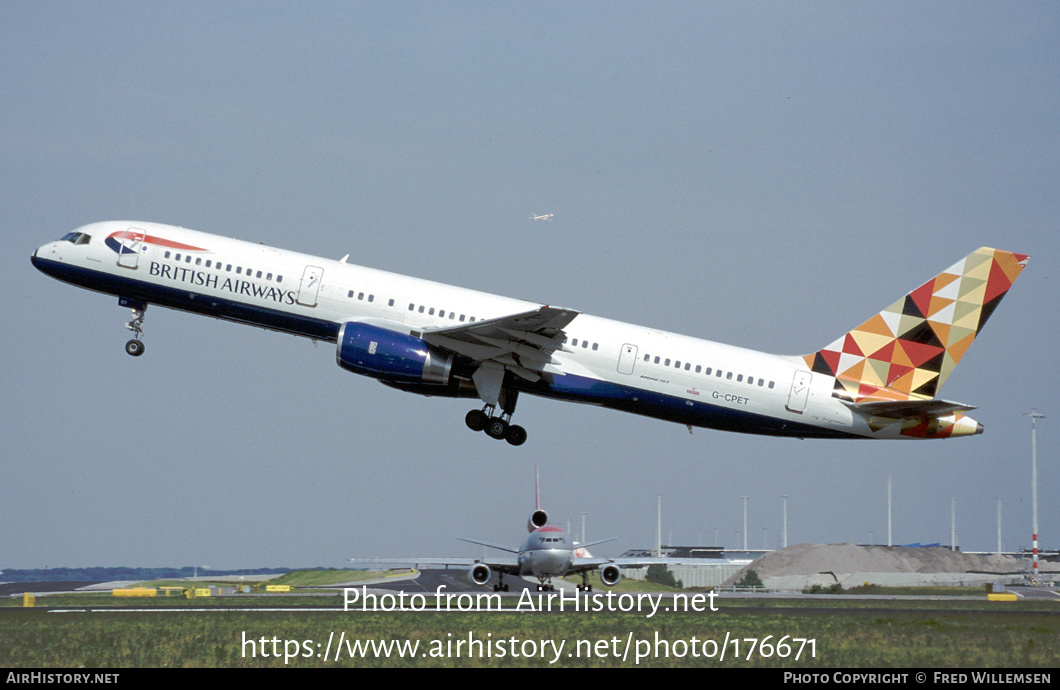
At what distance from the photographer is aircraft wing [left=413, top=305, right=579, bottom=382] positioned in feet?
121

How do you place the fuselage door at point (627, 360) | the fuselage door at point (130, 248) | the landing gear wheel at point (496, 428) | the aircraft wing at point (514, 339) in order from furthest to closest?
the landing gear wheel at point (496, 428), the fuselage door at point (130, 248), the fuselage door at point (627, 360), the aircraft wing at point (514, 339)

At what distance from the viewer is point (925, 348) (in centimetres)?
4062

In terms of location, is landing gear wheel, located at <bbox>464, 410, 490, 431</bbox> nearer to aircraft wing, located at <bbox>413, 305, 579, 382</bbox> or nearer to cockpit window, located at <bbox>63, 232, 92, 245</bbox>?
aircraft wing, located at <bbox>413, 305, 579, 382</bbox>

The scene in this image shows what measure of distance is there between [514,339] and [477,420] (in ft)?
12.6

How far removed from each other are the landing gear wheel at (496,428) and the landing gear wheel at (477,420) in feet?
0.57

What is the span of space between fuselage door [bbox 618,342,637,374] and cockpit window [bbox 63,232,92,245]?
19.1 meters

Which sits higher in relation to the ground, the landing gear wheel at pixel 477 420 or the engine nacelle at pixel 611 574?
the landing gear wheel at pixel 477 420

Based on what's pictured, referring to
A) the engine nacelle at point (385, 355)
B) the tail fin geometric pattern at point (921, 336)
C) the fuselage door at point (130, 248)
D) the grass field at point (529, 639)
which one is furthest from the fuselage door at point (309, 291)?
the tail fin geometric pattern at point (921, 336)

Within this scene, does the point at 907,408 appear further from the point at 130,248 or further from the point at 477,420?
the point at 130,248

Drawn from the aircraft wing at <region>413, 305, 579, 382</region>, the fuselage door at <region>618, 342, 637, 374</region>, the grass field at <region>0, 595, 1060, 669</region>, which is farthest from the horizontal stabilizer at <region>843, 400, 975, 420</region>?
the aircraft wing at <region>413, 305, 579, 382</region>

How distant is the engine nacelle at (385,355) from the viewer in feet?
123

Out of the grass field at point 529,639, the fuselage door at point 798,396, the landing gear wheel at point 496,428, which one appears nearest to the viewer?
the grass field at point 529,639

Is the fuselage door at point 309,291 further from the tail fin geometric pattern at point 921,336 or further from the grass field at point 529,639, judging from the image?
the tail fin geometric pattern at point 921,336

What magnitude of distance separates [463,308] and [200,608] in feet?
50.6
